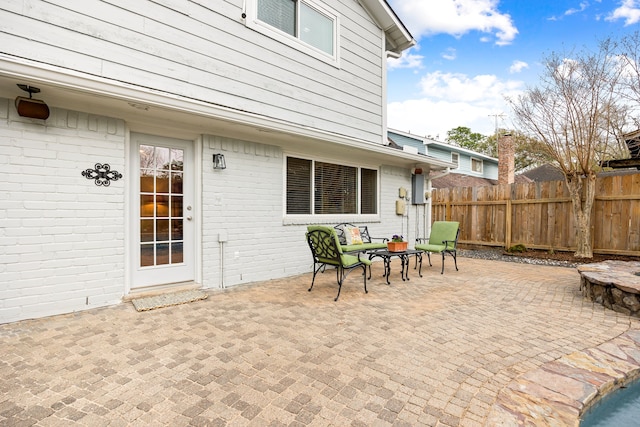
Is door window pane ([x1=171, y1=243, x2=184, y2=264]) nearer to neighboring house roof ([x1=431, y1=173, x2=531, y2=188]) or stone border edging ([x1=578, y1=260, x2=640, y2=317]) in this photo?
stone border edging ([x1=578, y1=260, x2=640, y2=317])

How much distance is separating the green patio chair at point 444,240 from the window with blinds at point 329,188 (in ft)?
4.98

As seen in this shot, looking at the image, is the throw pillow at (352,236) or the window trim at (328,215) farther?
the throw pillow at (352,236)

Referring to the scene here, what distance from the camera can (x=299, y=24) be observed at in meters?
5.70

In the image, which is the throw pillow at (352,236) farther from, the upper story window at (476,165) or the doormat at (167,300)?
the upper story window at (476,165)

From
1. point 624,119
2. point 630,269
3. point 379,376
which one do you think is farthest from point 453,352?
point 624,119

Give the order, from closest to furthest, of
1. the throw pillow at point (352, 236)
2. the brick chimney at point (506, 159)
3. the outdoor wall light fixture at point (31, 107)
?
the outdoor wall light fixture at point (31, 107), the throw pillow at point (352, 236), the brick chimney at point (506, 159)

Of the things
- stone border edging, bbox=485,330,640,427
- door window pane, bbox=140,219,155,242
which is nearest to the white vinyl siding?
door window pane, bbox=140,219,155,242

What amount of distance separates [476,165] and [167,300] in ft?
59.7

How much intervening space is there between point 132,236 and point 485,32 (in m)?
13.4

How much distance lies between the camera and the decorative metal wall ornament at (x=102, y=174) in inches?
147

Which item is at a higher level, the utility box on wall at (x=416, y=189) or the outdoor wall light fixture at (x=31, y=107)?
the outdoor wall light fixture at (x=31, y=107)

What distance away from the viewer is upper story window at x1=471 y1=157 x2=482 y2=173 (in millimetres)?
17688

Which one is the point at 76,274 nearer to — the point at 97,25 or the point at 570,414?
the point at 97,25

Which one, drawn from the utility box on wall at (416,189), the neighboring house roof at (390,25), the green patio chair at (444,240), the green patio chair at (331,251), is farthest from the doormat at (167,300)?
the neighboring house roof at (390,25)
